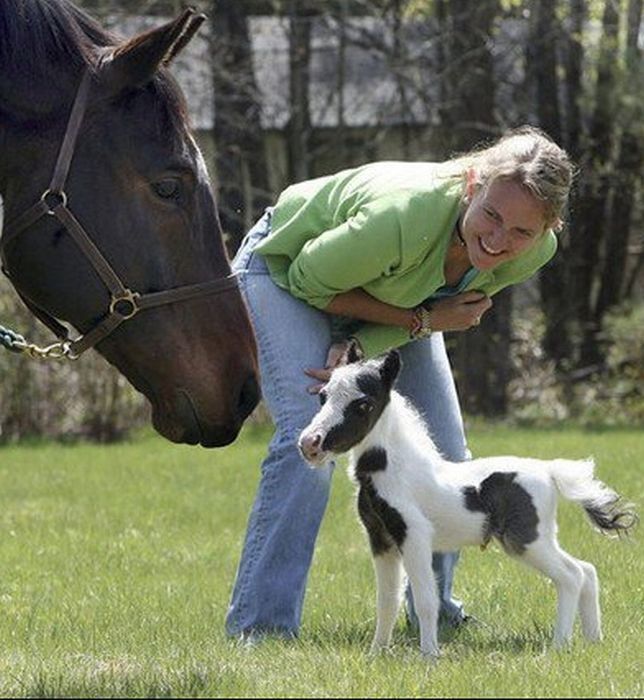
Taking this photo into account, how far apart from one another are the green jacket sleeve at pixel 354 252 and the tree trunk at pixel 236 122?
15.1 m

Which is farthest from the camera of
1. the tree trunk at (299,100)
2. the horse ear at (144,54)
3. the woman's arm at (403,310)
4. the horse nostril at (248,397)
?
the tree trunk at (299,100)

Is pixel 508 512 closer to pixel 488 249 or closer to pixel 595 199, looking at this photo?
pixel 488 249

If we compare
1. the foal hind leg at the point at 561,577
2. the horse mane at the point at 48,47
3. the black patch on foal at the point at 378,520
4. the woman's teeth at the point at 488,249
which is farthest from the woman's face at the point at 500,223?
the horse mane at the point at 48,47

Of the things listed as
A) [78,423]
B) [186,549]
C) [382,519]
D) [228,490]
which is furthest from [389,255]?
[78,423]

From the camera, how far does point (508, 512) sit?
5559 millimetres

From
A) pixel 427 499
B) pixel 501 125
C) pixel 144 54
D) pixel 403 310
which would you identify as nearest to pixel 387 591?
pixel 427 499

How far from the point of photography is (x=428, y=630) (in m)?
5.27

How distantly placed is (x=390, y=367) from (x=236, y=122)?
16372 mm

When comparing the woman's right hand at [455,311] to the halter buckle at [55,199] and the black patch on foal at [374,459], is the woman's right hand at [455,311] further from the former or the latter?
the halter buckle at [55,199]

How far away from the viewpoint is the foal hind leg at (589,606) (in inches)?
222

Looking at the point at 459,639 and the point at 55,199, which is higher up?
the point at 55,199

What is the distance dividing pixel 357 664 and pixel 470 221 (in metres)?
1.51

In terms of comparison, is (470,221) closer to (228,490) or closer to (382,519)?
(382,519)

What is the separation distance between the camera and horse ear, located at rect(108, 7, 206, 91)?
4.36 meters
